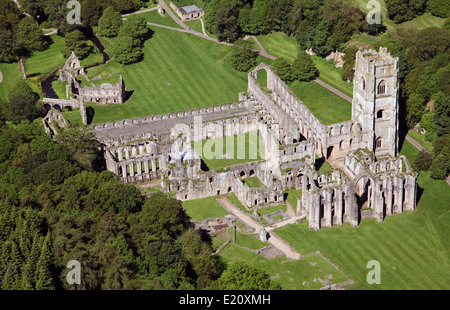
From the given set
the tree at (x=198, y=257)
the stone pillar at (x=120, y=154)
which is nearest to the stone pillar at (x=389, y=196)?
the tree at (x=198, y=257)

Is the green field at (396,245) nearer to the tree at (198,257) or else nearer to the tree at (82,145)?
the tree at (198,257)

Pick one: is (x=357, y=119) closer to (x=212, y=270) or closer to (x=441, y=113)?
(x=441, y=113)

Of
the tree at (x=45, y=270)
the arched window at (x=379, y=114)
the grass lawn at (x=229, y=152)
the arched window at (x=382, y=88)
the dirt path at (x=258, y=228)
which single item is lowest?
the dirt path at (x=258, y=228)

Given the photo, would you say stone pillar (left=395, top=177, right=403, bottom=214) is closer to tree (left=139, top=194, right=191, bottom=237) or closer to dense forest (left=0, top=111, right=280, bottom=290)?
dense forest (left=0, top=111, right=280, bottom=290)

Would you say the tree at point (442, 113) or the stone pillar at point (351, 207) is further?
the tree at point (442, 113)

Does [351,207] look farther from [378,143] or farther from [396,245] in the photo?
[378,143]

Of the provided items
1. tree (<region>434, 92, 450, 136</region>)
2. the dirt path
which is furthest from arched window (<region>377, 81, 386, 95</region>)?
the dirt path

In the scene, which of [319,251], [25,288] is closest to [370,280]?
[319,251]
